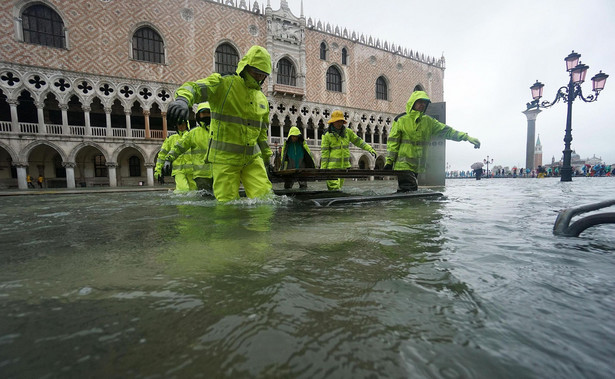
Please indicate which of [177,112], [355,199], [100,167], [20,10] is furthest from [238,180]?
[100,167]

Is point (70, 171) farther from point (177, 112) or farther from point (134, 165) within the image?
point (177, 112)

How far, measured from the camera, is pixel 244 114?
3607 mm

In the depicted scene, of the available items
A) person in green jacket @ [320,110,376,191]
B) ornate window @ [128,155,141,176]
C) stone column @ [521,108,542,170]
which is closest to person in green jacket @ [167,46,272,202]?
person in green jacket @ [320,110,376,191]

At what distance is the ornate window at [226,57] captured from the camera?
19531 mm

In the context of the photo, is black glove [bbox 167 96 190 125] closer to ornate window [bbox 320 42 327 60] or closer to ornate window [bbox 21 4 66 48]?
ornate window [bbox 21 4 66 48]

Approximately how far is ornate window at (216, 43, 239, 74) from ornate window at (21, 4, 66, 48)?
8424mm

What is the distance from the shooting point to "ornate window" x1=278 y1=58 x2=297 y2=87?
21844 millimetres

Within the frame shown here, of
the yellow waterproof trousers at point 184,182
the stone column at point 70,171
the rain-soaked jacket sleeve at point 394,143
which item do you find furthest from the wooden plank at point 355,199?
the stone column at point 70,171

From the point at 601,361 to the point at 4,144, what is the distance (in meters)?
21.5

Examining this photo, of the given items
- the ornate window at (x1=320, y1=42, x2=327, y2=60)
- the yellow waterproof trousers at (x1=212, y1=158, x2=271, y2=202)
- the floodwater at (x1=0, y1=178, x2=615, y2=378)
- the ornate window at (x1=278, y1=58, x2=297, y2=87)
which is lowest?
the floodwater at (x1=0, y1=178, x2=615, y2=378)

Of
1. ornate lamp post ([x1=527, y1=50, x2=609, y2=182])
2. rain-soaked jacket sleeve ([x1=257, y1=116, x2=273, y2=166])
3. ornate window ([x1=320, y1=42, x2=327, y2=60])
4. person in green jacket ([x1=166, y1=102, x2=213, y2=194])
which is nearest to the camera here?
rain-soaked jacket sleeve ([x1=257, y1=116, x2=273, y2=166])

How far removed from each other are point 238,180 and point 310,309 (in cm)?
332

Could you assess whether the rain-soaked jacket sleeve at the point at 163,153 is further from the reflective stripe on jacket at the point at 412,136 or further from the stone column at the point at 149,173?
the stone column at the point at 149,173

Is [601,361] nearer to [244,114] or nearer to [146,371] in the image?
[146,371]
